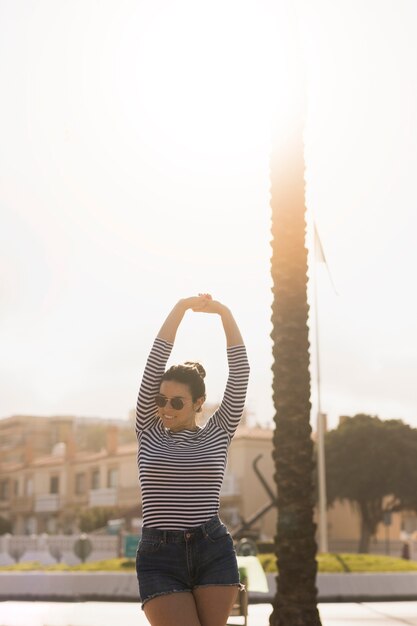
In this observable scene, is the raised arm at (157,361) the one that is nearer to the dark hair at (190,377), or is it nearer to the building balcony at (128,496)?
the dark hair at (190,377)

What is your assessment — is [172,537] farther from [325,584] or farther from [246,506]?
[246,506]

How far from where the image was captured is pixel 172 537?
12.6 feet

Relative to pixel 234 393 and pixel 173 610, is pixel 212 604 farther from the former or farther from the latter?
pixel 234 393

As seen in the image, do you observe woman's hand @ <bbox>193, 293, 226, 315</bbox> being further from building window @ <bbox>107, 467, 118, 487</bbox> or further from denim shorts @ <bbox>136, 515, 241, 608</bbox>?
building window @ <bbox>107, 467, 118, 487</bbox>

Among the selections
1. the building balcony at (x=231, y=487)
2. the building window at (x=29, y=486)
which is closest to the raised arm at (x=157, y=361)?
the building balcony at (x=231, y=487)

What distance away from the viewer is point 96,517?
73.0 metres

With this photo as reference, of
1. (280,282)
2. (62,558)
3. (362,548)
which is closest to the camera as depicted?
(280,282)

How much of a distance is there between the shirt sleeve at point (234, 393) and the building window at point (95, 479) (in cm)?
7454

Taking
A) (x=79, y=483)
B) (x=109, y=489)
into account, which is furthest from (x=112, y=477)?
(x=79, y=483)

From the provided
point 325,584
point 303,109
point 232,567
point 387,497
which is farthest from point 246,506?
point 232,567

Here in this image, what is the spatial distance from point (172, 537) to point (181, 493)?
0.16 m

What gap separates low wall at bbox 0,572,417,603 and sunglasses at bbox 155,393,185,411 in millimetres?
15968

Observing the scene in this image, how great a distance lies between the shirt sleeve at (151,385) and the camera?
4160 millimetres

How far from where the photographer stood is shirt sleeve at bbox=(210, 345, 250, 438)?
419 cm
